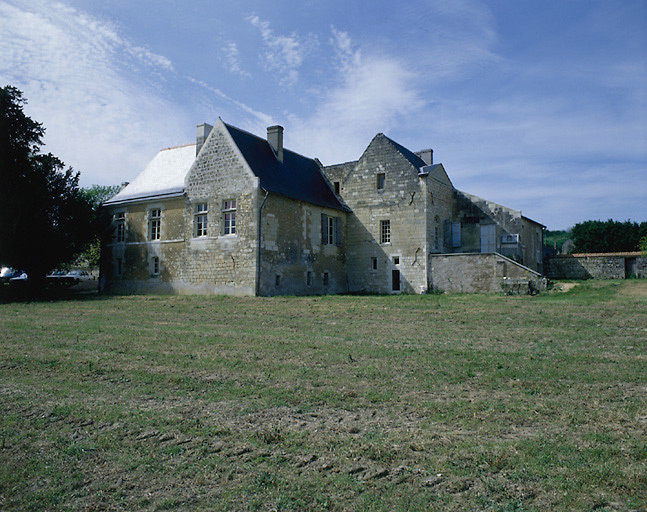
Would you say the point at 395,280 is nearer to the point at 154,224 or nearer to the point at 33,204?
the point at 154,224

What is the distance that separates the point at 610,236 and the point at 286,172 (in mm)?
41422

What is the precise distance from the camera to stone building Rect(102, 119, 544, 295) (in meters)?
23.2

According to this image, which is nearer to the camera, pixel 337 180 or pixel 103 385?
pixel 103 385

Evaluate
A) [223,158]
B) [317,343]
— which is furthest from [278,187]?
[317,343]

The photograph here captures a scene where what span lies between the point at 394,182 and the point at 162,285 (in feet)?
44.8

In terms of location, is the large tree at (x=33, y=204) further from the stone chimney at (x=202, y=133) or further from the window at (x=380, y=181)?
the window at (x=380, y=181)

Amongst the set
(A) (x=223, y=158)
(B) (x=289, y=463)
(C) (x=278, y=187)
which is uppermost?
(A) (x=223, y=158)

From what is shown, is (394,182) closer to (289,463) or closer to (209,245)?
(209,245)

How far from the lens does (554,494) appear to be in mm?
3312

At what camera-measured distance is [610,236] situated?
51719mm

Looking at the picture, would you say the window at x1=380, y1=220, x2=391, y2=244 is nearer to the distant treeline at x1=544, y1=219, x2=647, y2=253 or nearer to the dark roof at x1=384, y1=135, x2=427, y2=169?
the dark roof at x1=384, y1=135, x2=427, y2=169

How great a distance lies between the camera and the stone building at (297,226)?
23.2 m

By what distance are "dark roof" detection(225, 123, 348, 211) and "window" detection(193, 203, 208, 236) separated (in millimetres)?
3550

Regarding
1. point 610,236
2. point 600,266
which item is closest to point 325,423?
point 600,266
